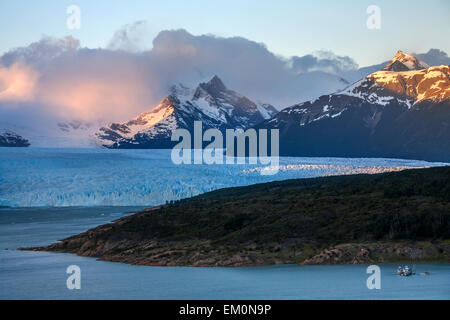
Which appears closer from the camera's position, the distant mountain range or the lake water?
the lake water

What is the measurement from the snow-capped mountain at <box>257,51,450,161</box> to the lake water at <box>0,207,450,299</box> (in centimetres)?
11134

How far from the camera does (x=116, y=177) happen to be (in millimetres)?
96250

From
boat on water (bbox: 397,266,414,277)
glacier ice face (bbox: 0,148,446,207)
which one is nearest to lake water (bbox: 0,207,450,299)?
boat on water (bbox: 397,266,414,277)

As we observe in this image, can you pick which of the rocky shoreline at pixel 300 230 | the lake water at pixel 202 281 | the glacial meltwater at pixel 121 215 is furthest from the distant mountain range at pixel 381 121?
the lake water at pixel 202 281

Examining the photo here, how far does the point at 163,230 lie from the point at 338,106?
127 metres

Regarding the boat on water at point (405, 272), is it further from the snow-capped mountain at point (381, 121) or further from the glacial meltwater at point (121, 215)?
the snow-capped mountain at point (381, 121)

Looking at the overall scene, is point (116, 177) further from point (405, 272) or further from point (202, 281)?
point (405, 272)

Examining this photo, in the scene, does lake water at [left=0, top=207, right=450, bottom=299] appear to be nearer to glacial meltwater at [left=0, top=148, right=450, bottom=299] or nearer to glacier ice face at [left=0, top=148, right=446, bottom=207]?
glacial meltwater at [left=0, top=148, right=450, bottom=299]

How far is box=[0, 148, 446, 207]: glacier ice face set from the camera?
3634 inches

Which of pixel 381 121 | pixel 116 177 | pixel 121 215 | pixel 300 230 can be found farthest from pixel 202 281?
pixel 381 121

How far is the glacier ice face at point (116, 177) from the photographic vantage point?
92312 millimetres
